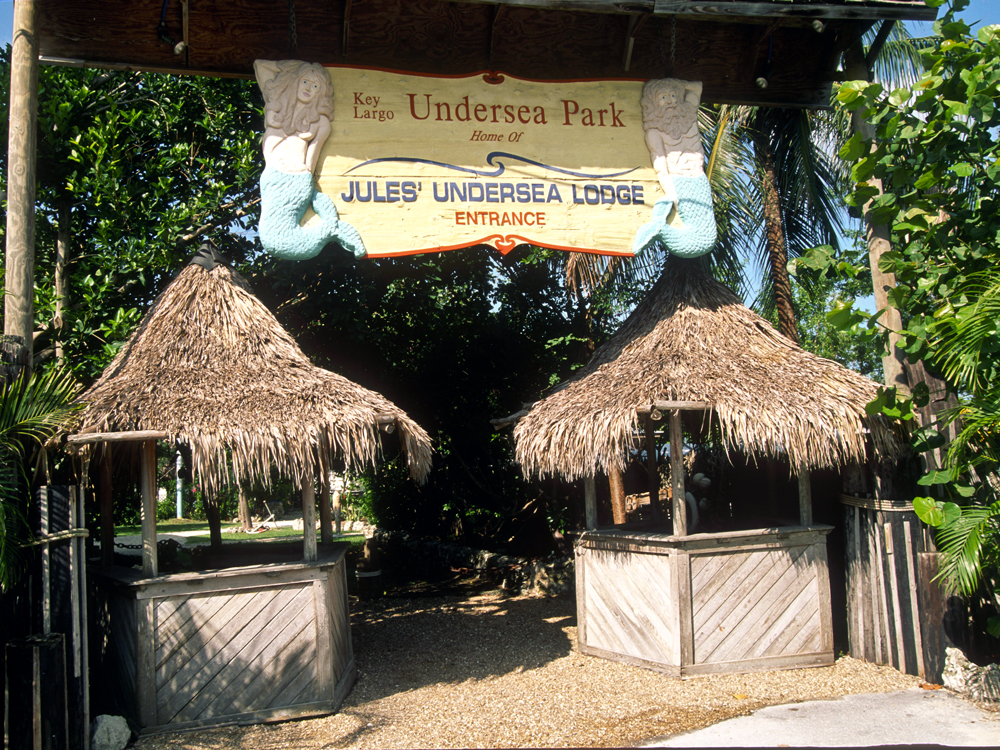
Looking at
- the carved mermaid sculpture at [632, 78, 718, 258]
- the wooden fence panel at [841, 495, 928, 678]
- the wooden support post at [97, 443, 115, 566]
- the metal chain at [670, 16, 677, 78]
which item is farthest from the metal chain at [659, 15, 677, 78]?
the wooden support post at [97, 443, 115, 566]

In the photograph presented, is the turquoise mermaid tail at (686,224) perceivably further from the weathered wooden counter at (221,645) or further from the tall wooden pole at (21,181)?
the tall wooden pole at (21,181)

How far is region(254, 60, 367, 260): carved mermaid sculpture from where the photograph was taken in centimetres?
611

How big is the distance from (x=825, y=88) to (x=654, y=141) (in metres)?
1.94

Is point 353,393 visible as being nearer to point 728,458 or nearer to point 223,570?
point 223,570

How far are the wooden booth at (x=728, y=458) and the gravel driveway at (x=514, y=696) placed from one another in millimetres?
247

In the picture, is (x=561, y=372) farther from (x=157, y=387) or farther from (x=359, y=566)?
(x=157, y=387)

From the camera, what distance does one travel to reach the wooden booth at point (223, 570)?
5379 millimetres

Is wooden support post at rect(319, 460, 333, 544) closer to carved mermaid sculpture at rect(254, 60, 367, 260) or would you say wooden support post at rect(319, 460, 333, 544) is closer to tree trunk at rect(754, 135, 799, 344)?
carved mermaid sculpture at rect(254, 60, 367, 260)

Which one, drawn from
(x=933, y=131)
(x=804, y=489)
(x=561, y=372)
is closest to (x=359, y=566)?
(x=561, y=372)

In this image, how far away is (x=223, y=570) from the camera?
566cm

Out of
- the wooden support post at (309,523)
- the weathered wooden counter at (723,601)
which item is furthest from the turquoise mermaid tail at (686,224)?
the wooden support post at (309,523)

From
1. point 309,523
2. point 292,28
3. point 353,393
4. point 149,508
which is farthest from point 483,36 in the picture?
point 149,508

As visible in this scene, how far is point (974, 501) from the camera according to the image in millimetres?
5414

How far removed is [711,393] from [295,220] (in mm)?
3587
